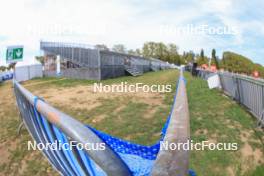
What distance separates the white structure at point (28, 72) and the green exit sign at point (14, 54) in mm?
23755

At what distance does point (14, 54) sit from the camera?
10203 mm

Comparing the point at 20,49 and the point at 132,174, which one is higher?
the point at 20,49

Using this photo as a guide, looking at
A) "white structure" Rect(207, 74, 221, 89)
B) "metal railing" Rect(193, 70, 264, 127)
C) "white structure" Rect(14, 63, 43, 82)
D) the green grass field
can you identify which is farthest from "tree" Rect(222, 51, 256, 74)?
the green grass field

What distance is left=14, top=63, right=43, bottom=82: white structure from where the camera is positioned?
33281mm

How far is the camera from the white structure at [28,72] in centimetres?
3328

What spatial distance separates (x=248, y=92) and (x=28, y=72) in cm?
3164

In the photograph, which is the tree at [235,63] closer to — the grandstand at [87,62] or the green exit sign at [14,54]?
the grandstand at [87,62]

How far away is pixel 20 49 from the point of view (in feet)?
34.0

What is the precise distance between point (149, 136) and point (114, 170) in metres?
5.12

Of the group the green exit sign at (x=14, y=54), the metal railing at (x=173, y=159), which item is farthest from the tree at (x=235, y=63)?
the metal railing at (x=173, y=159)

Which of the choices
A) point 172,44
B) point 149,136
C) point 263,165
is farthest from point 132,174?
point 172,44

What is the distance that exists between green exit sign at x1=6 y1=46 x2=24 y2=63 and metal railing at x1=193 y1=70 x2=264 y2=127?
8.64 meters

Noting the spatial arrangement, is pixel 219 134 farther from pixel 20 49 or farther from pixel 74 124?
pixel 20 49

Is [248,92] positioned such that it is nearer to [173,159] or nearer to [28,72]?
[173,159]
